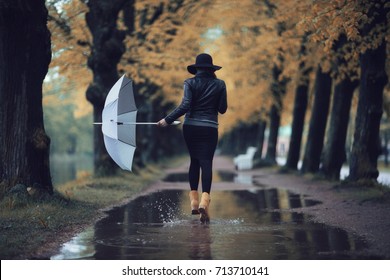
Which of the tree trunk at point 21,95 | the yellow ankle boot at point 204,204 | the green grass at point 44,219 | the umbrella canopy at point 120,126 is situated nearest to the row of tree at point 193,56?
the tree trunk at point 21,95

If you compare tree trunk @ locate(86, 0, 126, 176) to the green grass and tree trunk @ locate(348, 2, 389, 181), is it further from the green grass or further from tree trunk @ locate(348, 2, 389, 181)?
tree trunk @ locate(348, 2, 389, 181)

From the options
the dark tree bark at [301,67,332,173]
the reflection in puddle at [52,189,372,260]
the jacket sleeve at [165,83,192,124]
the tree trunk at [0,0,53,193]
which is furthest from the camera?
the dark tree bark at [301,67,332,173]

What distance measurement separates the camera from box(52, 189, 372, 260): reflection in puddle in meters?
7.39

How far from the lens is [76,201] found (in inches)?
521

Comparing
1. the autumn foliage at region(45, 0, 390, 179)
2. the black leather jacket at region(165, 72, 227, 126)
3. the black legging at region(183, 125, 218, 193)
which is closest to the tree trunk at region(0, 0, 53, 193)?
the black leather jacket at region(165, 72, 227, 126)

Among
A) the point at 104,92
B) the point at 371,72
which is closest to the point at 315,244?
the point at 371,72

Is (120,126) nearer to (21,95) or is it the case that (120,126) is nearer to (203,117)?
Answer: (203,117)

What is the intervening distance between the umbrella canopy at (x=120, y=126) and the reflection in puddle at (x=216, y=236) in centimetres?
100

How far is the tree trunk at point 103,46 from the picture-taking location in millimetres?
19438

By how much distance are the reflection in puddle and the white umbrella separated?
Result: 100 cm

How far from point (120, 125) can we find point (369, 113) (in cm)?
835

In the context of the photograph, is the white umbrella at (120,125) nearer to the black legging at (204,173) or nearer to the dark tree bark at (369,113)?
the black legging at (204,173)

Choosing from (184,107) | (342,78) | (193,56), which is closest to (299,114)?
(193,56)
